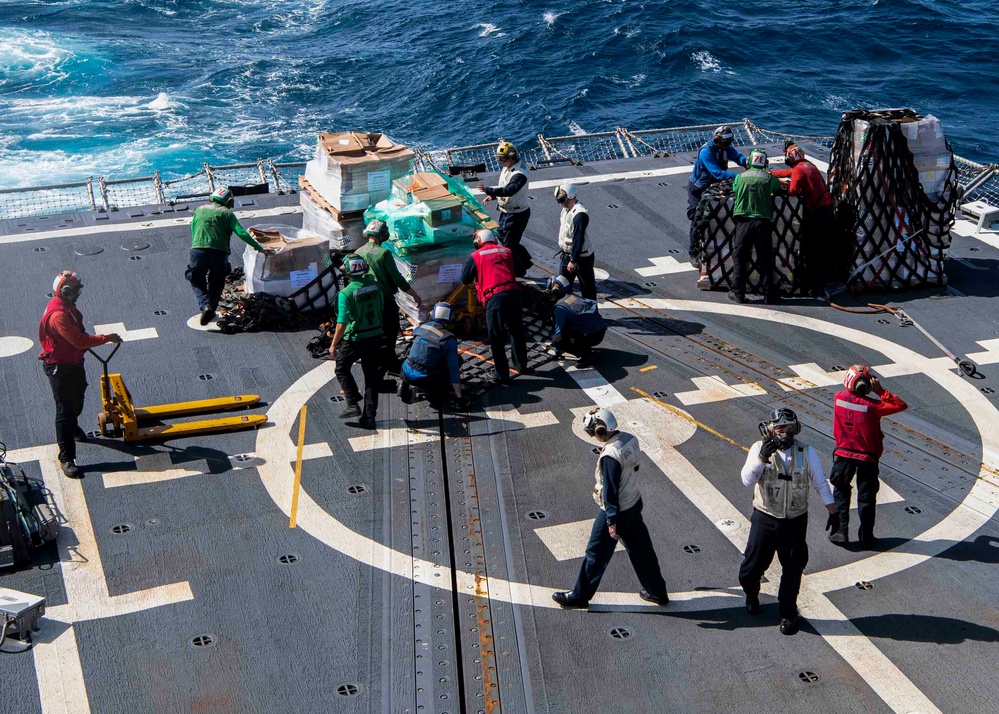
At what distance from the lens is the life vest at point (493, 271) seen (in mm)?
13703

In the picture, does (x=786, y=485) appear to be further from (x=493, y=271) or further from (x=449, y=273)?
(x=449, y=273)

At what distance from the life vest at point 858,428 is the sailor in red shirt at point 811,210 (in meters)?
6.32

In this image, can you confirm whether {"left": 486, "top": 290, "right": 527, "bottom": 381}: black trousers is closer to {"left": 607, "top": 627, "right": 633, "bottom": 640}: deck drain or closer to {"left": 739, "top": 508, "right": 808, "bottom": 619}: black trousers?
{"left": 607, "top": 627, "right": 633, "bottom": 640}: deck drain

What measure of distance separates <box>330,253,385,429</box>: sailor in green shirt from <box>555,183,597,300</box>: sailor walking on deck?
129 inches

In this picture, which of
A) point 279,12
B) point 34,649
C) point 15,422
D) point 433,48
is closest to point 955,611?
point 34,649

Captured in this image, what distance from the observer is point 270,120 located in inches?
1496

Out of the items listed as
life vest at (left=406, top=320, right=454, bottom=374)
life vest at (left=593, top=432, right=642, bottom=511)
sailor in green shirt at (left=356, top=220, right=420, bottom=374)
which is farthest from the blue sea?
life vest at (left=593, top=432, right=642, bottom=511)

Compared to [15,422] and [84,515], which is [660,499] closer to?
[84,515]

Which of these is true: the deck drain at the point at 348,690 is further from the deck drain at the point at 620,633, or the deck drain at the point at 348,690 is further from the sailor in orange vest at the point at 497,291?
the sailor in orange vest at the point at 497,291

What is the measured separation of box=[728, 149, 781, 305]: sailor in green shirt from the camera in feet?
51.1

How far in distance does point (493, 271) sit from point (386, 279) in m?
1.37

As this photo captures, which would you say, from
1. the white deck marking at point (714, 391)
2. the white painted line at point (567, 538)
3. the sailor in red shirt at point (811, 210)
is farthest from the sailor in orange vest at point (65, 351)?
the sailor in red shirt at point (811, 210)

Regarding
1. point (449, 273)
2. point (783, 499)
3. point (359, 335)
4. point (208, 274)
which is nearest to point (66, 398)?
point (359, 335)

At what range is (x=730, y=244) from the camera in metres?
16.6
